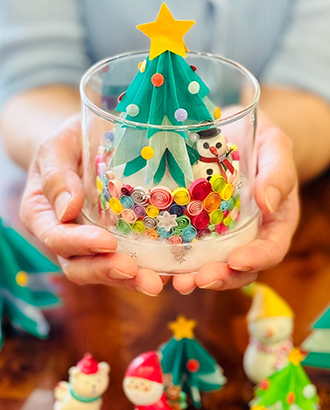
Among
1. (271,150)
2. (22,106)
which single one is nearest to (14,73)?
(22,106)

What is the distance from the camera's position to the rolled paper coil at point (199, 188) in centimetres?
40

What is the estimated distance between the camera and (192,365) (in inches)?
20.0

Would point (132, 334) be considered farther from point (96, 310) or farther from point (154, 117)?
point (154, 117)

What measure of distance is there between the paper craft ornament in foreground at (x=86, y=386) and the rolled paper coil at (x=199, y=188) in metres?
0.19

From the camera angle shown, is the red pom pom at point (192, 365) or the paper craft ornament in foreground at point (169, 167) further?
the red pom pom at point (192, 365)

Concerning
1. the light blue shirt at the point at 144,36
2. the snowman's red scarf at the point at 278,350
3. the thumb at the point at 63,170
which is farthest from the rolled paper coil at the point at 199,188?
the light blue shirt at the point at 144,36

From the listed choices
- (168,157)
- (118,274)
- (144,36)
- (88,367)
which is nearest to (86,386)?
(88,367)

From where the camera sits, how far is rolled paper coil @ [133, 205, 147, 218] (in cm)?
41

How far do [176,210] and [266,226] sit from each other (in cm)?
16

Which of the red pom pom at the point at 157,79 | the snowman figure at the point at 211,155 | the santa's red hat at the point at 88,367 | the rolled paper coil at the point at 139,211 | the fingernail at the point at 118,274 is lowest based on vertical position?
the santa's red hat at the point at 88,367

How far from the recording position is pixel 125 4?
0.80m

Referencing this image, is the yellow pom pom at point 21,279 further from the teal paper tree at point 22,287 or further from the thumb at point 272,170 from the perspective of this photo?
the thumb at point 272,170

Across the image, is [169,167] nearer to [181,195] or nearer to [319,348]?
[181,195]

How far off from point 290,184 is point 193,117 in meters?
0.14
